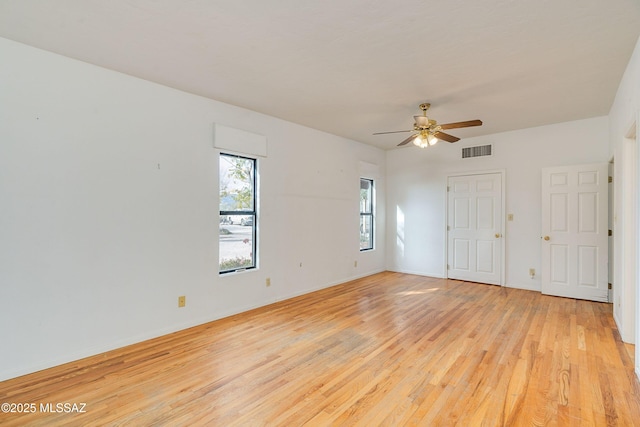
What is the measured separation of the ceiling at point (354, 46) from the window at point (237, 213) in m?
0.85

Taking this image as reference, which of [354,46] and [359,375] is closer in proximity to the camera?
[359,375]

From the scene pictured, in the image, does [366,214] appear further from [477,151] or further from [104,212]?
[104,212]

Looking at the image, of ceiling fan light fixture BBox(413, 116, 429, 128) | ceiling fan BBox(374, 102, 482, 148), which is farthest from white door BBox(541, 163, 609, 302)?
ceiling fan light fixture BBox(413, 116, 429, 128)

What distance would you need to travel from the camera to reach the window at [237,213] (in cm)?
399

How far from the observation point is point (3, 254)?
2459 mm

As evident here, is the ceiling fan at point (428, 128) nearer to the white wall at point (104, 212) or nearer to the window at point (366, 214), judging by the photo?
the white wall at point (104, 212)

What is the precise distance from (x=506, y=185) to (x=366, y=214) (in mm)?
2562

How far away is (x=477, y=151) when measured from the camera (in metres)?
5.68

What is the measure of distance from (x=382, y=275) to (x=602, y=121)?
4288mm

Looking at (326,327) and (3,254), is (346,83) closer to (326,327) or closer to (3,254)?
(326,327)

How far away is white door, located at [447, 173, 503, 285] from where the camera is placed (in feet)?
18.2

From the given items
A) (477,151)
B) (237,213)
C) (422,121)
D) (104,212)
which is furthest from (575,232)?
(104,212)

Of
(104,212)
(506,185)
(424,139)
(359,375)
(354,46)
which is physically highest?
(354,46)

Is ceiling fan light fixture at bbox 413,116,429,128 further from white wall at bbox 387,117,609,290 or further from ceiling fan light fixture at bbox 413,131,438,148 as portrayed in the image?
white wall at bbox 387,117,609,290
